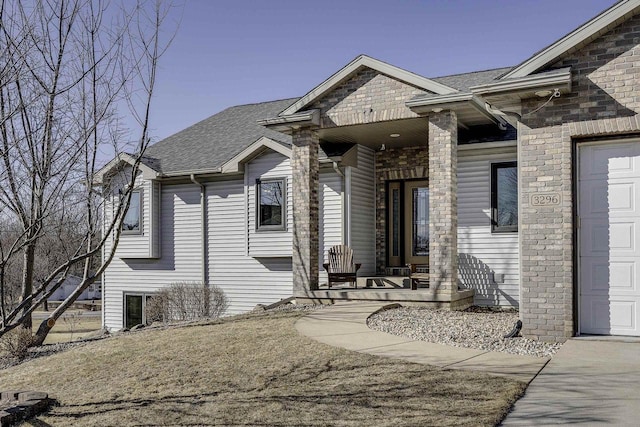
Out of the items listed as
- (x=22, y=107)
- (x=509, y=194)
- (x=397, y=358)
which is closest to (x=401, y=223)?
(x=509, y=194)

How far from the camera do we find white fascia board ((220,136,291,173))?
610 inches

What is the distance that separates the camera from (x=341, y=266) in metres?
13.8

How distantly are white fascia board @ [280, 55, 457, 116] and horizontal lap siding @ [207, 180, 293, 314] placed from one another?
4.34 metres

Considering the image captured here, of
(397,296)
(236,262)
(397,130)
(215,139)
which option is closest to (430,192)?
(397,296)

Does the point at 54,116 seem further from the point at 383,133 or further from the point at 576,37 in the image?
the point at 383,133

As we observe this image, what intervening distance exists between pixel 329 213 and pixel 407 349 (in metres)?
7.94

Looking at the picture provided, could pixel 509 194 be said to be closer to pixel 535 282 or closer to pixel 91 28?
pixel 535 282

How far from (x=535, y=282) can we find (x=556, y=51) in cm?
322

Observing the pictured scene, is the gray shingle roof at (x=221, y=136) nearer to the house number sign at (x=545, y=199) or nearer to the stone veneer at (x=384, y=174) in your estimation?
the stone veneer at (x=384, y=174)

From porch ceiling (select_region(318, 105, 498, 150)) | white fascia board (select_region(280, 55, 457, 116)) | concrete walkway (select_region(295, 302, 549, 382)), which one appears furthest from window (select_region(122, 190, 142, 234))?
concrete walkway (select_region(295, 302, 549, 382))

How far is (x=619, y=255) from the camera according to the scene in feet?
26.9

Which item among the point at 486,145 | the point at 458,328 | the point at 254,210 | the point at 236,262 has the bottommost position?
Answer: the point at 458,328

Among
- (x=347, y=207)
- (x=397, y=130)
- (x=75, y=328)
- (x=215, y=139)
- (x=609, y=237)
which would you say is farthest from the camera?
(x=75, y=328)

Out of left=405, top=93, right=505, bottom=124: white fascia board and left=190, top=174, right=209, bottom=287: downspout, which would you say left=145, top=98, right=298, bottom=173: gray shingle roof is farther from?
left=405, top=93, right=505, bottom=124: white fascia board
